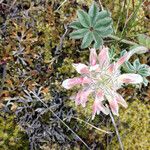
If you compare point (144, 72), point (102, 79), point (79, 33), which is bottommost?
point (144, 72)

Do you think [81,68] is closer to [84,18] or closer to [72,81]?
[72,81]

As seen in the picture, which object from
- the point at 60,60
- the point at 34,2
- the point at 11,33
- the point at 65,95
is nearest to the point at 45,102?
the point at 65,95

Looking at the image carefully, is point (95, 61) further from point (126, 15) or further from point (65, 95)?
point (126, 15)

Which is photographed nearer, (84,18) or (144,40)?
(84,18)

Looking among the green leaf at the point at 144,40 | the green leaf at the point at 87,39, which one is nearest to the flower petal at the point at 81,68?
the green leaf at the point at 87,39

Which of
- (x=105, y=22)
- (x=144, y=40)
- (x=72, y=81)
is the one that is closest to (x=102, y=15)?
(x=105, y=22)
